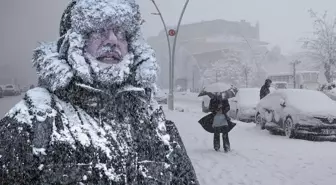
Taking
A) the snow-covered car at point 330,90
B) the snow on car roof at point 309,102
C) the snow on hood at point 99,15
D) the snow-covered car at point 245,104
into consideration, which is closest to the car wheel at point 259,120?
the snow on car roof at point 309,102

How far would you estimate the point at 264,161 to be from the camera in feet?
27.6

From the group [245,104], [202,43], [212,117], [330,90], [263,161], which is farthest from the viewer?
[202,43]

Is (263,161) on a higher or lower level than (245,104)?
lower

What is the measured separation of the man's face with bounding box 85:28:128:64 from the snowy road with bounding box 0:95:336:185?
194 inches

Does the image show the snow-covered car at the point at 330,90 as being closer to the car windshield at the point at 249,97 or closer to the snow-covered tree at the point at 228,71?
the car windshield at the point at 249,97

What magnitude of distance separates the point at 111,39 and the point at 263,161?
23.7ft

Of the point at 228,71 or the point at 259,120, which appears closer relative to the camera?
the point at 259,120

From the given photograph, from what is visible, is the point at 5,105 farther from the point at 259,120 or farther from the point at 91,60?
the point at 91,60

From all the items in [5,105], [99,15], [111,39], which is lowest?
[5,105]

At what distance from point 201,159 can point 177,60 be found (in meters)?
87.3

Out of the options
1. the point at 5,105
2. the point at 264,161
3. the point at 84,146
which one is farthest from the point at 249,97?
the point at 5,105

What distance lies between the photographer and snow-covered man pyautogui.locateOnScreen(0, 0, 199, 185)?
152 cm

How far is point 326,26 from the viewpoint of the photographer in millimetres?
40750

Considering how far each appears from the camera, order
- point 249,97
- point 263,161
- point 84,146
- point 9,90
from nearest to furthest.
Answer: point 84,146
point 263,161
point 249,97
point 9,90
